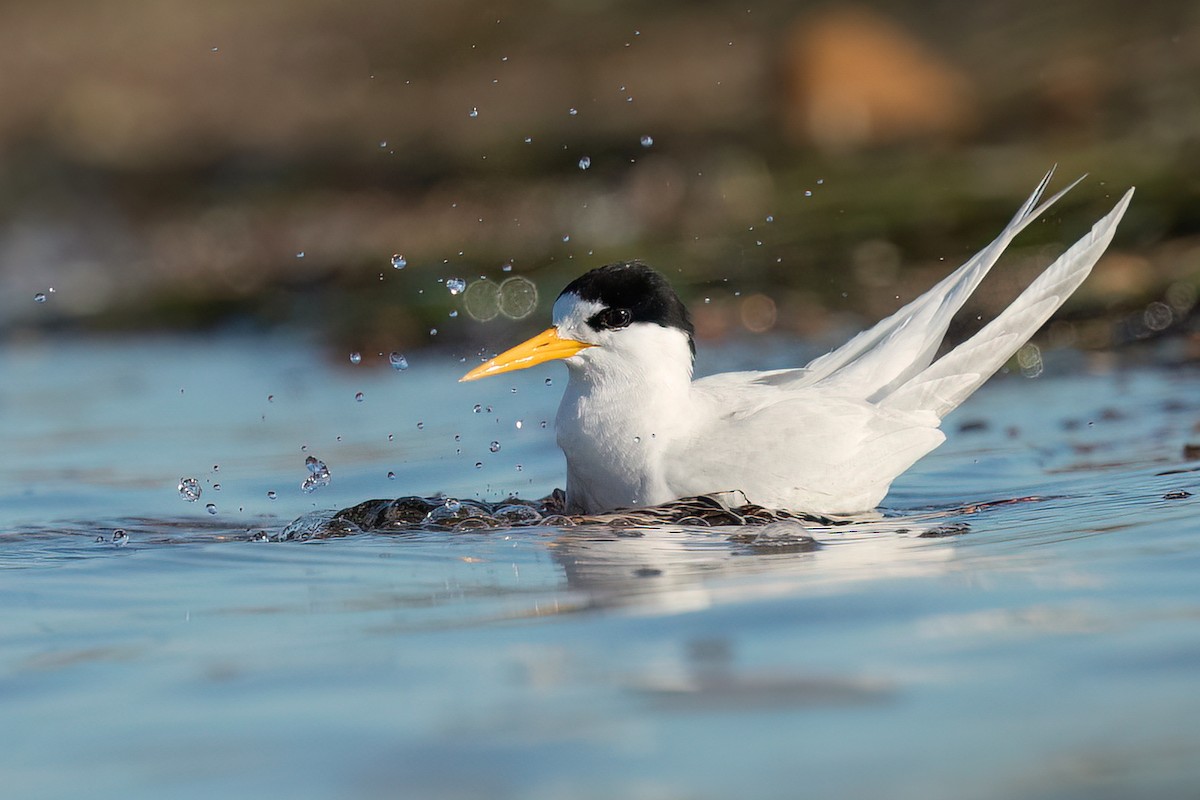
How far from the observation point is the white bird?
5.06 meters

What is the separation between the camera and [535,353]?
204 inches

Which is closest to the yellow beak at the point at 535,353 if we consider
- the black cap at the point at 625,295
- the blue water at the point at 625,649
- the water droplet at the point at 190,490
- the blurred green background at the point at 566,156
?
the black cap at the point at 625,295

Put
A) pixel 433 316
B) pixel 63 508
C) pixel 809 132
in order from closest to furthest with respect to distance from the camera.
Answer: pixel 63 508 → pixel 433 316 → pixel 809 132

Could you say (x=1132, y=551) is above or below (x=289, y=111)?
below

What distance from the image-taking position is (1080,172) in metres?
13.1

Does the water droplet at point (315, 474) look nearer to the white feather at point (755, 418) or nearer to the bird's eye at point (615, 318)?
the white feather at point (755, 418)

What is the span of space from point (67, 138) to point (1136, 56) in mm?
14469

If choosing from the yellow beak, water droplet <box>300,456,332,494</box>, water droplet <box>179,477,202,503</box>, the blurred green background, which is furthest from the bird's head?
the blurred green background

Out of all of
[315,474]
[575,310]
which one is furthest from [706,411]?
[315,474]

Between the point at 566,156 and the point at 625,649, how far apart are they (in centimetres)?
1429

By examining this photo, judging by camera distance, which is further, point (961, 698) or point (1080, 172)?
point (1080, 172)

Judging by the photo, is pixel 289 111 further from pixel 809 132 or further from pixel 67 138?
pixel 809 132

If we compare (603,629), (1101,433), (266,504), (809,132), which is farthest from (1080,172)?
(603,629)

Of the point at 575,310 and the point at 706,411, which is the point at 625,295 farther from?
the point at 706,411
